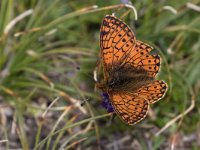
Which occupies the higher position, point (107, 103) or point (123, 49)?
→ point (123, 49)

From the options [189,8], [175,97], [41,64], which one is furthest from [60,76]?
[189,8]

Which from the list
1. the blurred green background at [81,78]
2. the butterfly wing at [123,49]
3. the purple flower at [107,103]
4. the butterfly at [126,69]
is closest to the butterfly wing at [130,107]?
the butterfly at [126,69]

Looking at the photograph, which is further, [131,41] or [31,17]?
[31,17]

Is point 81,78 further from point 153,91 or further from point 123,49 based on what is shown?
point 153,91

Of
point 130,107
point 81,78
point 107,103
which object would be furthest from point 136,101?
point 81,78

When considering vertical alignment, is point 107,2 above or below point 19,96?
above

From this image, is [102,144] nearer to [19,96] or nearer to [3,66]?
[19,96]

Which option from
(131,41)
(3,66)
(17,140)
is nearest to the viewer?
(131,41)

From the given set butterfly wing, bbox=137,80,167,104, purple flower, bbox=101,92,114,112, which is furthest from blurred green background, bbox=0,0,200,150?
butterfly wing, bbox=137,80,167,104
